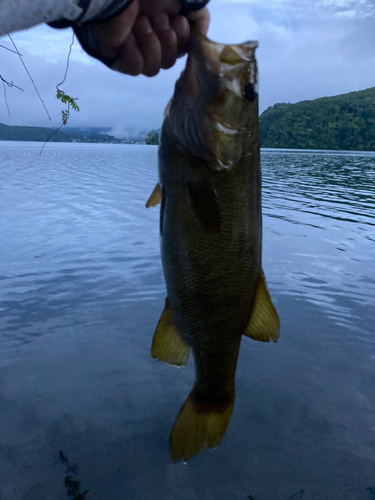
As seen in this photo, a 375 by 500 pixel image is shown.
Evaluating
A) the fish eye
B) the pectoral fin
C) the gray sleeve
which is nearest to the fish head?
the fish eye

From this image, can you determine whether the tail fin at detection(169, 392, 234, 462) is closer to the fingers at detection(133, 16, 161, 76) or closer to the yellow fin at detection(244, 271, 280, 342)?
the yellow fin at detection(244, 271, 280, 342)

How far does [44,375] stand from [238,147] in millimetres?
4558

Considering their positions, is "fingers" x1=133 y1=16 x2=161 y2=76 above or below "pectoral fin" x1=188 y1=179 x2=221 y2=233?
above

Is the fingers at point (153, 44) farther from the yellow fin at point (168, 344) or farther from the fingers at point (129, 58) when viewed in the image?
the yellow fin at point (168, 344)

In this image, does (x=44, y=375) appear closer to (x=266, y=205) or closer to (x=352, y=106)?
(x=266, y=205)

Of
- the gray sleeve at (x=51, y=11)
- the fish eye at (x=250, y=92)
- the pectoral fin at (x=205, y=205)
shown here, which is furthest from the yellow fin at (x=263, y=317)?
the gray sleeve at (x=51, y=11)

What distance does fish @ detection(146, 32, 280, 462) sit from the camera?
6.78ft

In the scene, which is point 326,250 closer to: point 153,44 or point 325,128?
point 153,44

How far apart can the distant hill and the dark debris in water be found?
129462 mm

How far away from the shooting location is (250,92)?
2137 mm

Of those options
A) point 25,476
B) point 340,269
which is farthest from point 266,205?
point 25,476

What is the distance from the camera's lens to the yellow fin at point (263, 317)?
243 cm

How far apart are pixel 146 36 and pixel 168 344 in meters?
1.89

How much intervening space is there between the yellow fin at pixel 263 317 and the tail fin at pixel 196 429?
0.67 m
